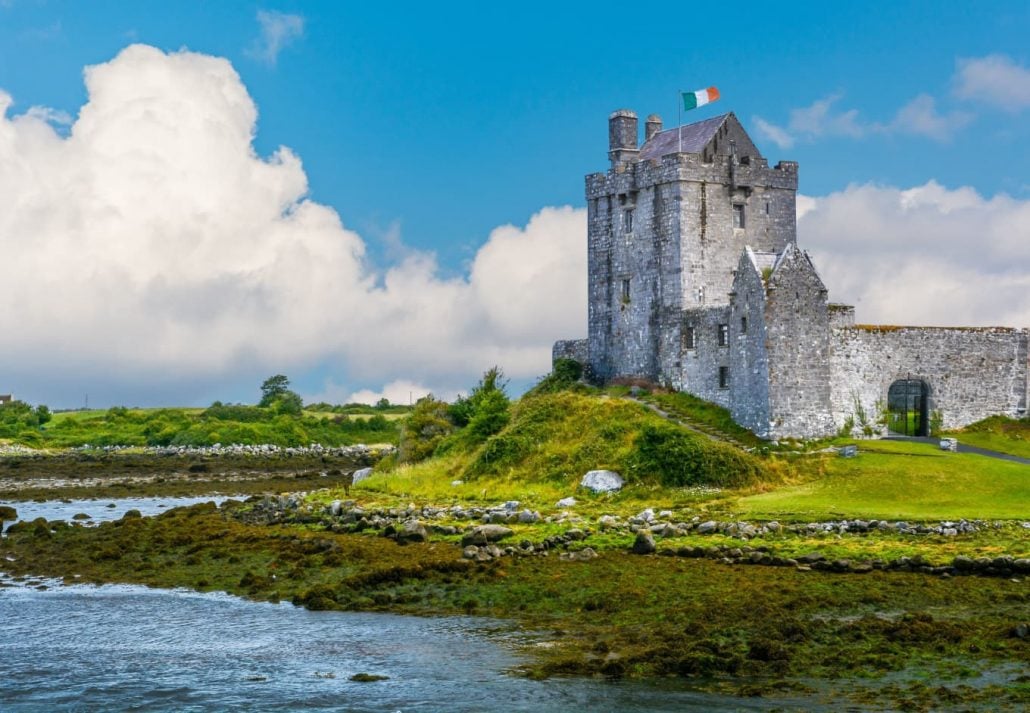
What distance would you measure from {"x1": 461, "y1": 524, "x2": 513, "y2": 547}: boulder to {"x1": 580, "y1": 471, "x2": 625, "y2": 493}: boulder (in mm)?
8648

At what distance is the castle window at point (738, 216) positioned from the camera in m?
53.0

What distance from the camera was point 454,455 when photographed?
50281mm

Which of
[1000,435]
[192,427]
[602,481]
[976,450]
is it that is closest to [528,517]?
[602,481]

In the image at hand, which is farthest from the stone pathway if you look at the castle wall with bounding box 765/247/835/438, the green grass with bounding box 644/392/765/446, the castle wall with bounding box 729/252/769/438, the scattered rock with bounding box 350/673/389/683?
the scattered rock with bounding box 350/673/389/683

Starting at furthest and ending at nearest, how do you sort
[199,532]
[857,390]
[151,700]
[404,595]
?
[857,390]
[199,532]
[404,595]
[151,700]

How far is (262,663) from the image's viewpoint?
22.0m

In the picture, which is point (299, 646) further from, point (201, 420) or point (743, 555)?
point (201, 420)

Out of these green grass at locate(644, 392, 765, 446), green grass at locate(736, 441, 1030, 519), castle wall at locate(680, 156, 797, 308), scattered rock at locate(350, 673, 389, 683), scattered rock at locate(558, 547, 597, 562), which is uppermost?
castle wall at locate(680, 156, 797, 308)

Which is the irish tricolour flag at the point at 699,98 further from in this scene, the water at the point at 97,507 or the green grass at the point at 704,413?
the water at the point at 97,507

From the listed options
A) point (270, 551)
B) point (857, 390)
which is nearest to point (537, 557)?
point (270, 551)

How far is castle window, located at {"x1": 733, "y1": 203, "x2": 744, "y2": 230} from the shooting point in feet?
174

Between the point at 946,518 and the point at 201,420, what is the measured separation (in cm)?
8527

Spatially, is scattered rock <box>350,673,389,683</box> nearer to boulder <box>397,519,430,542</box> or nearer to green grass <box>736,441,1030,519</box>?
boulder <box>397,519,430,542</box>

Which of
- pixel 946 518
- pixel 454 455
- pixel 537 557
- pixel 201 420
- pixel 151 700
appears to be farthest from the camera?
pixel 201 420
